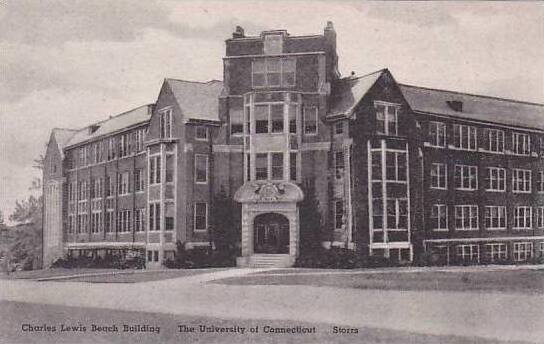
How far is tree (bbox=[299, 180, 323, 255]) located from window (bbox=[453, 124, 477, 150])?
199 inches

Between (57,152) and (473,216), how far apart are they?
15.5 m

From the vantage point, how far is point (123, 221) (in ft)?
87.2

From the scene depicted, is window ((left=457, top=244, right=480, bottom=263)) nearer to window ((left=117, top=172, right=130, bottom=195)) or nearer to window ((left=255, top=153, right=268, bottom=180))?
window ((left=255, top=153, right=268, bottom=180))

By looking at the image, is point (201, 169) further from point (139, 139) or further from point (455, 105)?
point (455, 105)

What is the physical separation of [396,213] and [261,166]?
4377 mm

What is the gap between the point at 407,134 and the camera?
22031mm

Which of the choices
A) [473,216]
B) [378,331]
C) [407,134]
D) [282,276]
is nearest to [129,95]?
[282,276]

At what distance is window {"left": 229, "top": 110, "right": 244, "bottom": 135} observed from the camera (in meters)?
22.6

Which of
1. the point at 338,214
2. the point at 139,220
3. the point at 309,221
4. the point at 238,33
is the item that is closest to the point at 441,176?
the point at 338,214

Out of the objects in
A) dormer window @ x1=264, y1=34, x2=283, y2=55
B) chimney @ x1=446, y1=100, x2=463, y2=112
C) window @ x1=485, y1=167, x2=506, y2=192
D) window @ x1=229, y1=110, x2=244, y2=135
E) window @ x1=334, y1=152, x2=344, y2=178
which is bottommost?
window @ x1=485, y1=167, x2=506, y2=192

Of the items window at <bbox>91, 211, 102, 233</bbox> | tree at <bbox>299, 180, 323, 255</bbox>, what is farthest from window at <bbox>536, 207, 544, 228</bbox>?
window at <bbox>91, 211, 102, 233</bbox>

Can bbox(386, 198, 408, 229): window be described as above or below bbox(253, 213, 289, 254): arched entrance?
above

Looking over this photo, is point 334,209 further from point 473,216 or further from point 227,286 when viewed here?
point 227,286

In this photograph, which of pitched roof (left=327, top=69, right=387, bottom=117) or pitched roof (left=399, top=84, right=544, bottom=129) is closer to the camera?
pitched roof (left=399, top=84, right=544, bottom=129)
